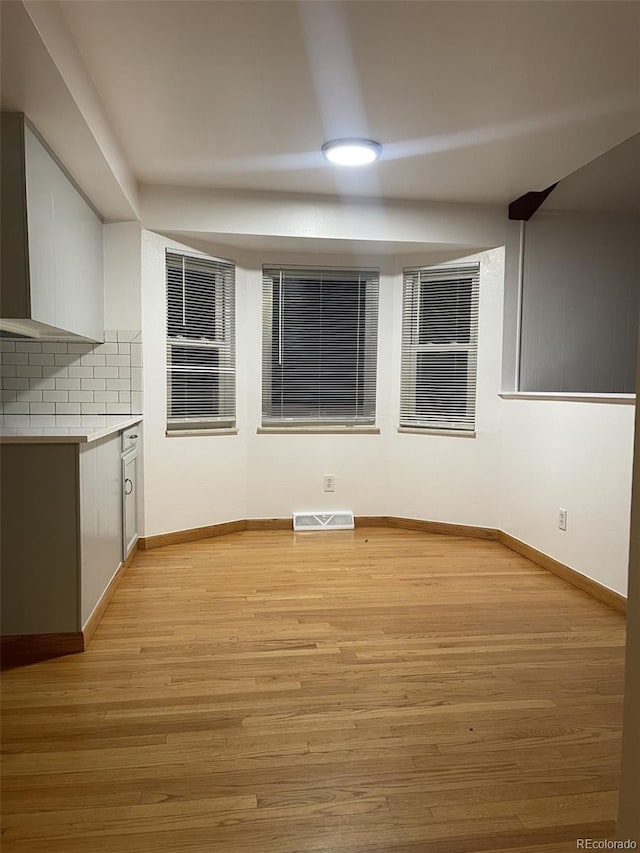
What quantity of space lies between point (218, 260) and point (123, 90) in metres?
1.80

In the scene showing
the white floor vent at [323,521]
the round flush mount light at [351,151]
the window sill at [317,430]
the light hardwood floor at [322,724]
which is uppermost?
the round flush mount light at [351,151]

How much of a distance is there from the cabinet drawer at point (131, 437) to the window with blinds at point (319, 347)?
110cm

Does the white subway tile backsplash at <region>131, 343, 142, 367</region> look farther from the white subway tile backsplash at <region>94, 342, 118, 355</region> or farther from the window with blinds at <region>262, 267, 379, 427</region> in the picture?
the window with blinds at <region>262, 267, 379, 427</region>

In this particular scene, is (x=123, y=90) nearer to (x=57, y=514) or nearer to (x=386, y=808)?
(x=57, y=514)

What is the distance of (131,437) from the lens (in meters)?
3.74

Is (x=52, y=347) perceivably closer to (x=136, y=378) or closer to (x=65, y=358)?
(x=65, y=358)

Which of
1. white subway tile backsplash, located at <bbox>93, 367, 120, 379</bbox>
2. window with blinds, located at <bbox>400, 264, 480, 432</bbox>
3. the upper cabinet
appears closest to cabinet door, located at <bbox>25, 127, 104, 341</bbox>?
the upper cabinet

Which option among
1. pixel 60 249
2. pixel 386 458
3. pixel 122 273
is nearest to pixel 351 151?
pixel 60 249

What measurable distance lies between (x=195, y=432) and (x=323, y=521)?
1.29 meters

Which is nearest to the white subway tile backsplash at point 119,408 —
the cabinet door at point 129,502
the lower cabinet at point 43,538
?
the cabinet door at point 129,502

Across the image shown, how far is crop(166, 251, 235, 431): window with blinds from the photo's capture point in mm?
4250

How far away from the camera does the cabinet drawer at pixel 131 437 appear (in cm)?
350

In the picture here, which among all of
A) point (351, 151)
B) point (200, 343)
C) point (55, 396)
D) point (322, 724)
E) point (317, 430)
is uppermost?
point (351, 151)

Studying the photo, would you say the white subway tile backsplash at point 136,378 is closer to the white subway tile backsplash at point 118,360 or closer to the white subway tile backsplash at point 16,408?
the white subway tile backsplash at point 118,360
